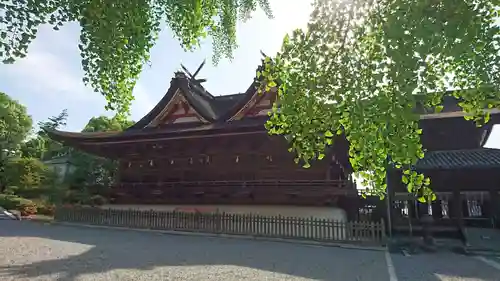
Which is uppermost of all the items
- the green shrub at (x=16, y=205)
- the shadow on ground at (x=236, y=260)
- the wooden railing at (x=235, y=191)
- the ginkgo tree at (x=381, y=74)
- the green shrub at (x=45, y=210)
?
the ginkgo tree at (x=381, y=74)

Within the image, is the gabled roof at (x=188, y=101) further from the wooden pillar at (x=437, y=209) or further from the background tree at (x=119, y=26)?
the background tree at (x=119, y=26)

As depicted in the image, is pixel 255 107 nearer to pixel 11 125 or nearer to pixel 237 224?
pixel 237 224

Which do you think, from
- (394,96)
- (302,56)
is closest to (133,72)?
(302,56)

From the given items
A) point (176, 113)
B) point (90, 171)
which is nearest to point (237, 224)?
point (176, 113)

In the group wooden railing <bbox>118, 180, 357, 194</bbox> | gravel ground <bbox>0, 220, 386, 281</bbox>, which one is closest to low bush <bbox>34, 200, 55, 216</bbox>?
wooden railing <bbox>118, 180, 357, 194</bbox>

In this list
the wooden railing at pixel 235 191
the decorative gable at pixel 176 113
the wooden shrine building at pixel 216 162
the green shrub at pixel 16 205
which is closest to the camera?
the wooden railing at pixel 235 191

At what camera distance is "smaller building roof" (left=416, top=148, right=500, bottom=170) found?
11472 mm

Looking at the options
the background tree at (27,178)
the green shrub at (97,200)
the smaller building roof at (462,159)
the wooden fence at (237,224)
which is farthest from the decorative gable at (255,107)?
the background tree at (27,178)

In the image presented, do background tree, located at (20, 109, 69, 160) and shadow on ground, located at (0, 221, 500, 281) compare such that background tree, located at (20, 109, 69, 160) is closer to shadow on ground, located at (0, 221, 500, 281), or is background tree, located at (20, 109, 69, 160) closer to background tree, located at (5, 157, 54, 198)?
background tree, located at (5, 157, 54, 198)

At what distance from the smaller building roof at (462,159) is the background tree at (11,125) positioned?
27338mm

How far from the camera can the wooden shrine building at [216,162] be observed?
1272 centimetres

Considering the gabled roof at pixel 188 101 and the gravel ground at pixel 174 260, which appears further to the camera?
the gabled roof at pixel 188 101

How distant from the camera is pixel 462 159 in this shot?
40.8 feet

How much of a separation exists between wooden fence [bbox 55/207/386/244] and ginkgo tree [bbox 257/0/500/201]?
8235mm
